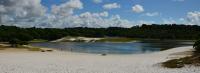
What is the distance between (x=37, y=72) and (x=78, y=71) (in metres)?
3.47

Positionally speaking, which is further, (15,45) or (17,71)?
(15,45)

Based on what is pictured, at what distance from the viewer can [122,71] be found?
109ft

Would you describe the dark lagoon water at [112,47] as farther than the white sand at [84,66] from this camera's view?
Yes

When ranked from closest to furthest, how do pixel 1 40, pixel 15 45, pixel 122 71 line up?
pixel 122 71 → pixel 15 45 → pixel 1 40

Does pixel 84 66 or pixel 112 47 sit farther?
pixel 112 47

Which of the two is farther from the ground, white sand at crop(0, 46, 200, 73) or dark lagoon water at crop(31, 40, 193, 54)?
white sand at crop(0, 46, 200, 73)

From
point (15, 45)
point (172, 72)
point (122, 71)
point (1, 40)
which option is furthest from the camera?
point (1, 40)

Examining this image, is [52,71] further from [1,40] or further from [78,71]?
[1,40]

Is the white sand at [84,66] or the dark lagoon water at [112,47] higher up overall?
the white sand at [84,66]

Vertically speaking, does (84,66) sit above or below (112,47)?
above

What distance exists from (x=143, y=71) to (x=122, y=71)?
5.92 ft

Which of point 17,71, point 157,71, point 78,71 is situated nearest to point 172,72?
point 157,71

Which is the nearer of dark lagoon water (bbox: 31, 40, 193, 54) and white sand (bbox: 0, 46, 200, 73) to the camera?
white sand (bbox: 0, 46, 200, 73)

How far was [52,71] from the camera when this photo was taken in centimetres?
3341
